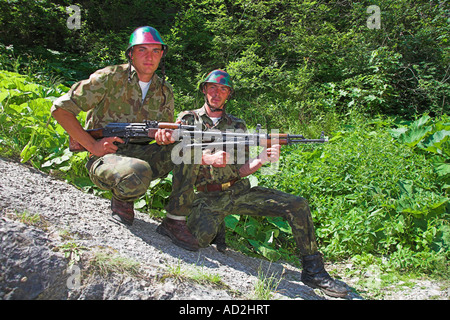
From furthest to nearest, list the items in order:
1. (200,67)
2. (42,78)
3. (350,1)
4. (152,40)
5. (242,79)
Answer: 1. (350,1)
2. (200,67)
3. (242,79)
4. (42,78)
5. (152,40)

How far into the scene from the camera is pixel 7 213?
3000 millimetres

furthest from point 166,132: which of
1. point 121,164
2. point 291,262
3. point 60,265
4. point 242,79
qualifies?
point 242,79

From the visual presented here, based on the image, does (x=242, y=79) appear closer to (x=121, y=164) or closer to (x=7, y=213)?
(x=121, y=164)

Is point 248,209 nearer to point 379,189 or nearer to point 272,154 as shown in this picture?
point 272,154

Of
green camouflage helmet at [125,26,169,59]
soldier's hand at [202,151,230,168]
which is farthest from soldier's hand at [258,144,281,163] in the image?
green camouflage helmet at [125,26,169,59]

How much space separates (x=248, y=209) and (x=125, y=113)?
1.59 m

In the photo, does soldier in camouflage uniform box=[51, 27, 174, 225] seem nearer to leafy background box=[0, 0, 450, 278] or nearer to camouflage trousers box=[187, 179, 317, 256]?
camouflage trousers box=[187, 179, 317, 256]

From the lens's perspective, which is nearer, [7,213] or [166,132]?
[7,213]

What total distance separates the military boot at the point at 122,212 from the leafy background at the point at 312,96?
0.61m

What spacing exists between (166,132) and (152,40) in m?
0.94

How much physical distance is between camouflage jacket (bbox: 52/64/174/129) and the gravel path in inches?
34.5

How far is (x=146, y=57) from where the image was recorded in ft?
12.2

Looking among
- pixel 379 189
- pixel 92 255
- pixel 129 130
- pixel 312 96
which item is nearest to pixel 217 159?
pixel 129 130

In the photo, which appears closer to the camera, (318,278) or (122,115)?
(318,278)
